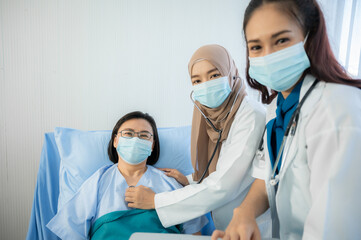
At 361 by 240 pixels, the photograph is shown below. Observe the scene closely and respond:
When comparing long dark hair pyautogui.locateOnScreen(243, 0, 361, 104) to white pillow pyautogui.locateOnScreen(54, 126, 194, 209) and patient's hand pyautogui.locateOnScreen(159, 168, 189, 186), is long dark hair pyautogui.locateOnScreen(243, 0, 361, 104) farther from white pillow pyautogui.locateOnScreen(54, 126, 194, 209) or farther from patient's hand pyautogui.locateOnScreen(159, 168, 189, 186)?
white pillow pyautogui.locateOnScreen(54, 126, 194, 209)

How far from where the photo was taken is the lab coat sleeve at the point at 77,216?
1299 mm

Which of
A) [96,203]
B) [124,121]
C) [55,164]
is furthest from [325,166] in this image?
[55,164]

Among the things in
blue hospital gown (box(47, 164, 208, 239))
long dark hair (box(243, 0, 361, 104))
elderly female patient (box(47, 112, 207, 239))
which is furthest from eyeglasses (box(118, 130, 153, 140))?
long dark hair (box(243, 0, 361, 104))

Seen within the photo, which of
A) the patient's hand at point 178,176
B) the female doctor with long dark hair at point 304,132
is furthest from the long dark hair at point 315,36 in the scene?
the patient's hand at point 178,176

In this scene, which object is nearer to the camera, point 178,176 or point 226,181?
point 226,181

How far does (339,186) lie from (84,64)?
1972 millimetres

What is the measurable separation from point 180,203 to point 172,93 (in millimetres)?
1159

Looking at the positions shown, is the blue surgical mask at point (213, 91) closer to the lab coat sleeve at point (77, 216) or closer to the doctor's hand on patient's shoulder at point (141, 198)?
the doctor's hand on patient's shoulder at point (141, 198)

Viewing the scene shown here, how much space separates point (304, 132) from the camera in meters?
0.82

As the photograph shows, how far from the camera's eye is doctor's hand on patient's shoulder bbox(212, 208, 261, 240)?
0.73 m

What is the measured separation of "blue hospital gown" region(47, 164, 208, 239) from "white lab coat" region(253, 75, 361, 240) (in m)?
0.80

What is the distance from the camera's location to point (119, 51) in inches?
81.8

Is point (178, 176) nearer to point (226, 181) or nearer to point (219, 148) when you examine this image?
point (219, 148)

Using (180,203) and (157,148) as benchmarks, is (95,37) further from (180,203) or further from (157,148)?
(180,203)
